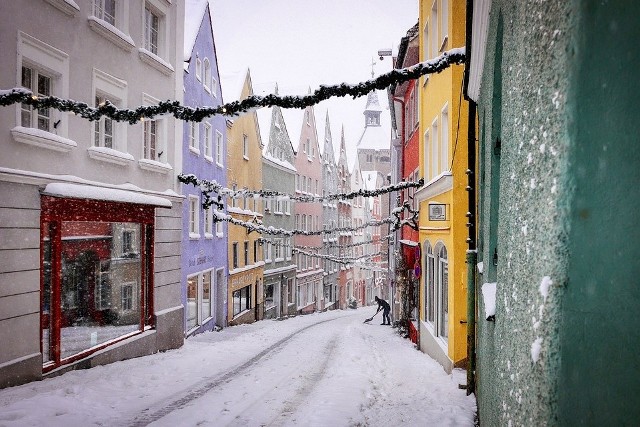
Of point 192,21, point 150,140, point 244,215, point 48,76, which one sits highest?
point 192,21

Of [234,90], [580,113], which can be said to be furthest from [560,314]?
[234,90]

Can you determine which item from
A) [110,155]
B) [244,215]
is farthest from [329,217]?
[110,155]

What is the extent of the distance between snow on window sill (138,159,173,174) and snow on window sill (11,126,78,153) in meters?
2.81

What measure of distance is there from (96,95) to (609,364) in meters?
12.2

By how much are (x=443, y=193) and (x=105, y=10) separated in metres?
9.47

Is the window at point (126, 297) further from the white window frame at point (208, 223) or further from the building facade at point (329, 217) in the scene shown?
the building facade at point (329, 217)

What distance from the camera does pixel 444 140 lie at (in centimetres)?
1112

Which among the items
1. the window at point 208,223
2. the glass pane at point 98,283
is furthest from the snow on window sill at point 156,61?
the window at point 208,223

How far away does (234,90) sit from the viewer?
25.3 meters

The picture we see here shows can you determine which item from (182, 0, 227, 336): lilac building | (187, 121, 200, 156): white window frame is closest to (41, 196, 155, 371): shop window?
(182, 0, 227, 336): lilac building

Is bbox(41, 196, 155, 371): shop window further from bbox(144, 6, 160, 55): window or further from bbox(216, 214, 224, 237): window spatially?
bbox(216, 214, 224, 237): window

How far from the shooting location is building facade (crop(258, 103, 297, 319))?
31312 mm

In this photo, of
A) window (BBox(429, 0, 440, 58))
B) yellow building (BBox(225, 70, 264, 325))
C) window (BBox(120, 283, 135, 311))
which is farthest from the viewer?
yellow building (BBox(225, 70, 264, 325))

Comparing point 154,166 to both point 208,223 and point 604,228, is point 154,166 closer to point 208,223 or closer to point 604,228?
point 208,223
